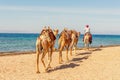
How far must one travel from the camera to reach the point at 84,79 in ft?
51.0

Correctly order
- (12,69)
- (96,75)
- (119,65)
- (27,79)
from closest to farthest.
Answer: (27,79) < (96,75) < (12,69) < (119,65)

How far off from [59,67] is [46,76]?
2940 mm

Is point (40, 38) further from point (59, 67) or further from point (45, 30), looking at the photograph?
point (59, 67)

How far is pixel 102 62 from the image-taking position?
2112 centimetres

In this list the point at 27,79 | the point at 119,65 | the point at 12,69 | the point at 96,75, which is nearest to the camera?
the point at 27,79

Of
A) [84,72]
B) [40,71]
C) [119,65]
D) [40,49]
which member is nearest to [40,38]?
[40,49]

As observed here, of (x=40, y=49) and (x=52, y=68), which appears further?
(x=52, y=68)

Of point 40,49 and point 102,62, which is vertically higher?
point 40,49

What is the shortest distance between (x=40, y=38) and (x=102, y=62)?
20.1 ft

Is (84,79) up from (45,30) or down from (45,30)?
down

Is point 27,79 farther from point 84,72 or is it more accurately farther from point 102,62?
point 102,62

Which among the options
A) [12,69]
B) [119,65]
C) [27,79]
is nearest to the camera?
[27,79]

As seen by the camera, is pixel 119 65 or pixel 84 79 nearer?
pixel 84 79

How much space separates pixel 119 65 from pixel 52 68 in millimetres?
4394
